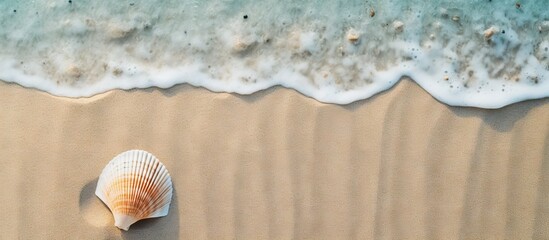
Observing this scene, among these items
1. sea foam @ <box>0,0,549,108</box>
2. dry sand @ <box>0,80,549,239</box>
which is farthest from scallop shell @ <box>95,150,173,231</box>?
sea foam @ <box>0,0,549,108</box>

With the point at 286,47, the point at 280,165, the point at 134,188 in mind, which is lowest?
the point at 134,188

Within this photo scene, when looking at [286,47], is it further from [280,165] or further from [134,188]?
[134,188]

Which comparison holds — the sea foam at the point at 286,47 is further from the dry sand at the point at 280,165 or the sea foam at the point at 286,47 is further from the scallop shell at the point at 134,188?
the scallop shell at the point at 134,188

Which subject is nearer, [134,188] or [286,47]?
[134,188]

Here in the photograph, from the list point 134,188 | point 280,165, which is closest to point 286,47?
point 280,165

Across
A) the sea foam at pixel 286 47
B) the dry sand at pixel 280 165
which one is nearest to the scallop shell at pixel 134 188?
the dry sand at pixel 280 165
